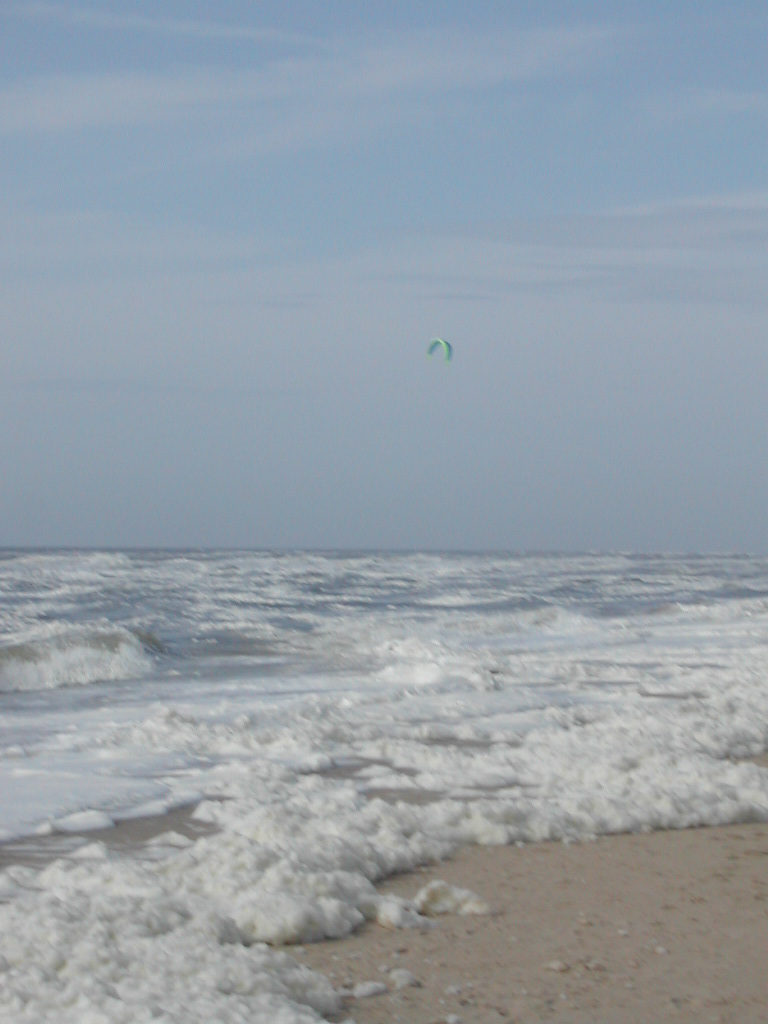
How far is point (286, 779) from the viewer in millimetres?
7004

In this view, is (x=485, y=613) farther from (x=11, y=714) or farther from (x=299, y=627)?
(x=11, y=714)

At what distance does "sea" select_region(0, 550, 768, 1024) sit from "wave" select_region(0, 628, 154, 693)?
4 centimetres

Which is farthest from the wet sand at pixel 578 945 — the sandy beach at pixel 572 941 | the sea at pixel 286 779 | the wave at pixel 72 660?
the wave at pixel 72 660

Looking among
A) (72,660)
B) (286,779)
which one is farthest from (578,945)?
(72,660)

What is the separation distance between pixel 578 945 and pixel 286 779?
10.0 ft

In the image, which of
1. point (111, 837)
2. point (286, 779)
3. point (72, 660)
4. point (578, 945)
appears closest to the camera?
point (578, 945)

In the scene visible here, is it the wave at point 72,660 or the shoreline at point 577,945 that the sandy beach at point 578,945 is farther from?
the wave at point 72,660

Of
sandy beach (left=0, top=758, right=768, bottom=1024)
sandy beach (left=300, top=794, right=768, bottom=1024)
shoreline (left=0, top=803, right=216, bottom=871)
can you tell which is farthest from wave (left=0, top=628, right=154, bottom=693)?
sandy beach (left=300, top=794, right=768, bottom=1024)

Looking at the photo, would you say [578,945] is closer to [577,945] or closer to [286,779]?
[577,945]

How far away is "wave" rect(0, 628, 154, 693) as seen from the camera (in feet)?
42.4

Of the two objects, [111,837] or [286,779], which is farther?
[286,779]

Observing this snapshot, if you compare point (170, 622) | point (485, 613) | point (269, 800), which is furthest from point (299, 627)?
point (269, 800)

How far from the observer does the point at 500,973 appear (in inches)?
155

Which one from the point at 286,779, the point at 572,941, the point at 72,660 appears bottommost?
the point at 72,660
